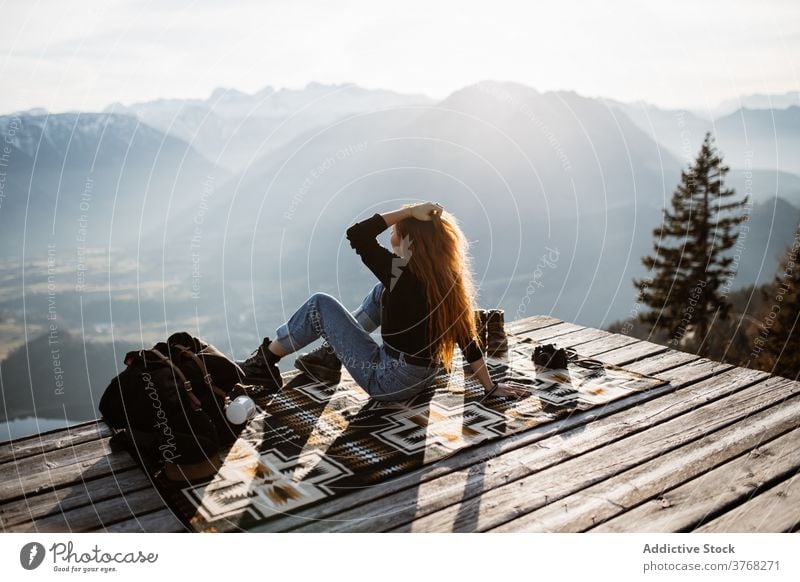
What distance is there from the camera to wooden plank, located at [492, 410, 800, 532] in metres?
2.64

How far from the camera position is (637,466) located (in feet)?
9.91

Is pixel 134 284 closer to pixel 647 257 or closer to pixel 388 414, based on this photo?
pixel 647 257

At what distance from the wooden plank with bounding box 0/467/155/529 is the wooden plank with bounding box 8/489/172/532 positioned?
3cm

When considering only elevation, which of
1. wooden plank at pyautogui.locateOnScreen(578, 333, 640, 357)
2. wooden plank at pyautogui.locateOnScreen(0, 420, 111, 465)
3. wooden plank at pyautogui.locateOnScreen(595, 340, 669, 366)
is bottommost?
wooden plank at pyautogui.locateOnScreen(0, 420, 111, 465)

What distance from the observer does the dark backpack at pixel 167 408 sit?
9.90 feet

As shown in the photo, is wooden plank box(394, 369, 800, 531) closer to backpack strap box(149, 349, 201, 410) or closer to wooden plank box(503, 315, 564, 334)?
Answer: backpack strap box(149, 349, 201, 410)

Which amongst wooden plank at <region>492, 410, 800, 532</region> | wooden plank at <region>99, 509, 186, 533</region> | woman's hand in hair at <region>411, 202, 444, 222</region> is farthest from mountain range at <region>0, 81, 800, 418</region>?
wooden plank at <region>99, 509, 186, 533</region>

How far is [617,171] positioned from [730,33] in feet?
55.4

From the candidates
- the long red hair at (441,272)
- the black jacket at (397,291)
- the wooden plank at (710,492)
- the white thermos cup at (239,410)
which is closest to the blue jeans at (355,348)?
the black jacket at (397,291)

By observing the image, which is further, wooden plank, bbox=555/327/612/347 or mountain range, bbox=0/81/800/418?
mountain range, bbox=0/81/800/418

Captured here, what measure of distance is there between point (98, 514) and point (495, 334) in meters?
2.62

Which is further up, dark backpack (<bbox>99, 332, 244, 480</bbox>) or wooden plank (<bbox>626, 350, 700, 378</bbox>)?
dark backpack (<bbox>99, 332, 244, 480</bbox>)

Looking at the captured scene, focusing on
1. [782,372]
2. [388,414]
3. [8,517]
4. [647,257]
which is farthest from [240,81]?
[647,257]

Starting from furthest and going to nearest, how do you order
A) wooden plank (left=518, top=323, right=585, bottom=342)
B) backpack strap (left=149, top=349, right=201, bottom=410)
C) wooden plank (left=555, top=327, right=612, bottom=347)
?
wooden plank (left=518, top=323, right=585, bottom=342) < wooden plank (left=555, top=327, right=612, bottom=347) < backpack strap (left=149, top=349, right=201, bottom=410)
